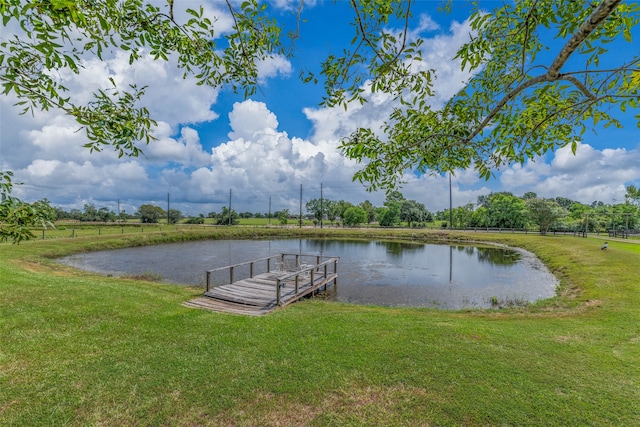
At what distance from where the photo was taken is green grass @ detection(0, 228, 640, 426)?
366 centimetres

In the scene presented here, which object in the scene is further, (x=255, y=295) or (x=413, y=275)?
(x=413, y=275)

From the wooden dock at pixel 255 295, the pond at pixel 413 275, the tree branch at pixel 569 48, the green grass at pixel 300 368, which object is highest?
the tree branch at pixel 569 48

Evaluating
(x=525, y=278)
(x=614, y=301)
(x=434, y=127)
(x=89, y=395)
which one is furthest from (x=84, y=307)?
(x=525, y=278)

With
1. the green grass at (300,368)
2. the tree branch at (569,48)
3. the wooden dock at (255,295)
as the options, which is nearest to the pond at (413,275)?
the wooden dock at (255,295)

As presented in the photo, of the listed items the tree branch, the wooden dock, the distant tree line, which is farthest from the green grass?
the distant tree line

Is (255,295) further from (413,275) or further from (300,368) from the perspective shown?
(413,275)

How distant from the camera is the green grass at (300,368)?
366 cm

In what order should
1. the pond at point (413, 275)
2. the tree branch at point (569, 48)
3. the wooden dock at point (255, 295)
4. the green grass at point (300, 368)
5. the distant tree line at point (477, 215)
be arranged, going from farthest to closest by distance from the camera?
the distant tree line at point (477, 215) < the pond at point (413, 275) < the wooden dock at point (255, 295) < the green grass at point (300, 368) < the tree branch at point (569, 48)

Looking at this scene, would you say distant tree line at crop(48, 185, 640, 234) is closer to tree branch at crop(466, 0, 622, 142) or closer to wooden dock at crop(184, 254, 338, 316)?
wooden dock at crop(184, 254, 338, 316)

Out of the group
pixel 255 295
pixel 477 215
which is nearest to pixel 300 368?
pixel 255 295

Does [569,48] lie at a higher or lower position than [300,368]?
higher

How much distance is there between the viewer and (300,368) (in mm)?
4754

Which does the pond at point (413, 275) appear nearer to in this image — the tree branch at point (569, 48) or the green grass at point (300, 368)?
the green grass at point (300, 368)

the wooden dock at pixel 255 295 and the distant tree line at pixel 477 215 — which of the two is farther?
the distant tree line at pixel 477 215
